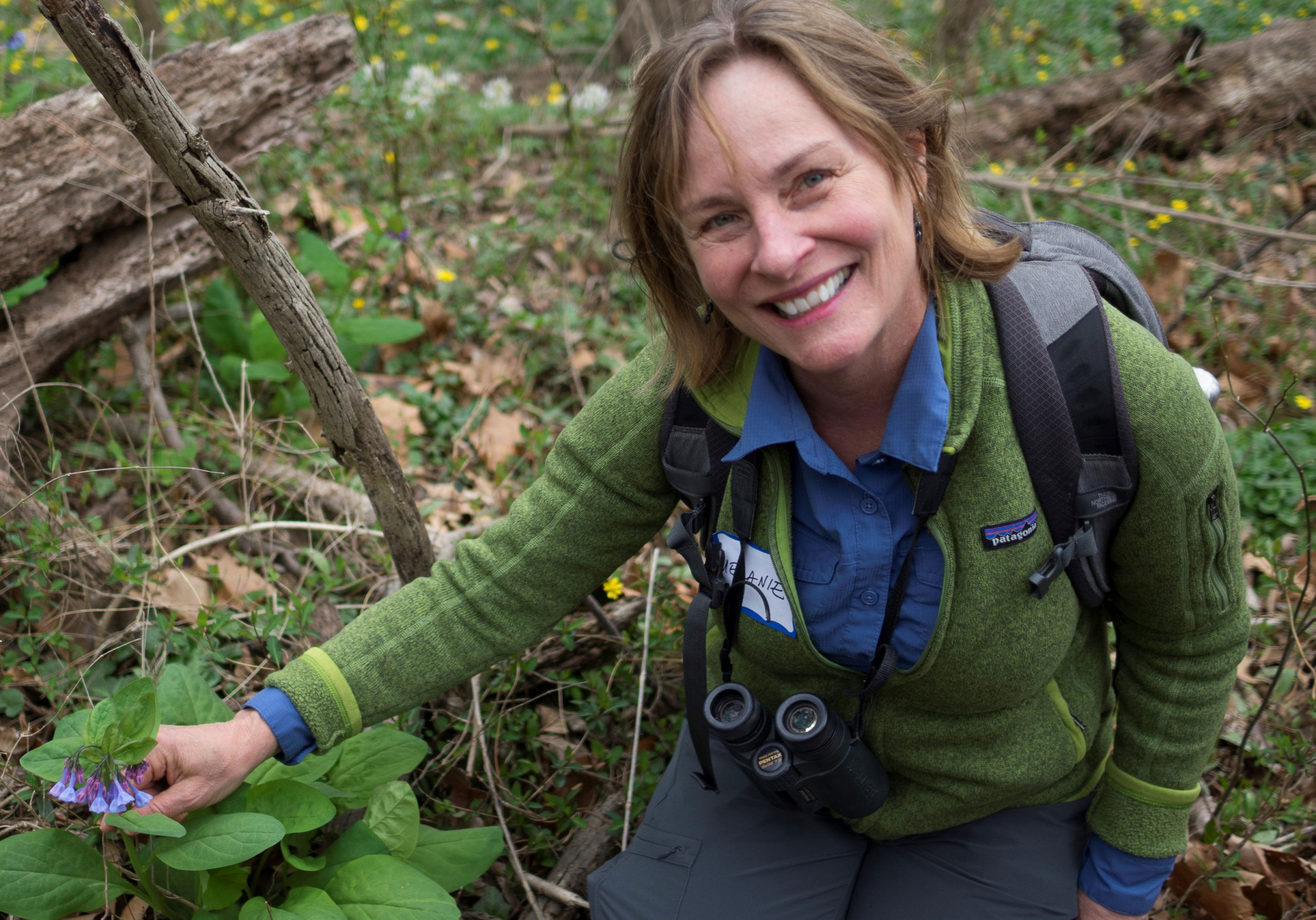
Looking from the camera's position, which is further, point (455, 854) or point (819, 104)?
point (455, 854)

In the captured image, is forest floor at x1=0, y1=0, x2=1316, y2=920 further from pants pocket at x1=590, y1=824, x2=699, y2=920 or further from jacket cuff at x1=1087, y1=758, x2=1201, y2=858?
jacket cuff at x1=1087, y1=758, x2=1201, y2=858

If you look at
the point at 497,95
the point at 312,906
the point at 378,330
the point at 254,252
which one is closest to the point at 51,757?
the point at 312,906

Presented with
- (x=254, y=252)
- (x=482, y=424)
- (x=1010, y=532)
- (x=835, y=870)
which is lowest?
(x=835, y=870)

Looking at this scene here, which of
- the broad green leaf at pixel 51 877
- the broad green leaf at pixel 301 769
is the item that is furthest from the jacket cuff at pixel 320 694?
the broad green leaf at pixel 51 877

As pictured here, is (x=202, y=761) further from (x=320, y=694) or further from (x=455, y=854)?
(x=455, y=854)

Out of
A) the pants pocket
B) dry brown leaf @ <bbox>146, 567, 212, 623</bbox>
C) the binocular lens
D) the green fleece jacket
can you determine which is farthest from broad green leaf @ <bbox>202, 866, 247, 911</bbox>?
the binocular lens

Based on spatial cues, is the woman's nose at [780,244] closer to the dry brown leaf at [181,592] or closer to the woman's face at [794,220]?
the woman's face at [794,220]

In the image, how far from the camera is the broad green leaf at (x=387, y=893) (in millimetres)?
1650

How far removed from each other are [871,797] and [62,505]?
220cm

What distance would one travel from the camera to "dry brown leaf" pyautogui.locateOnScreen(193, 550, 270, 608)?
2562 millimetres

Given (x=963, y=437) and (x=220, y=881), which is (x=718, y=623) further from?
(x=220, y=881)

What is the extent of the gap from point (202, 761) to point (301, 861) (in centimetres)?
29

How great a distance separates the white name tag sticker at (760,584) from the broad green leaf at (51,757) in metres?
1.15

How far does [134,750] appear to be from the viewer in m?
1.47
